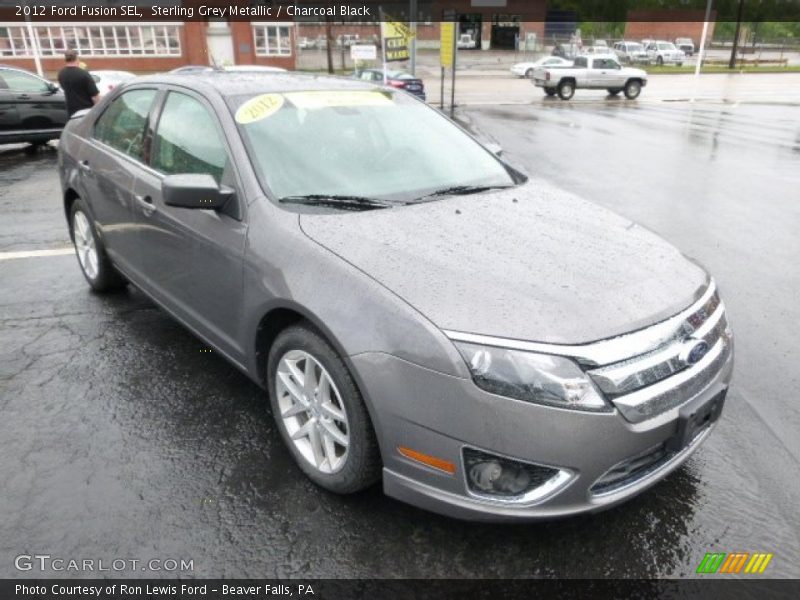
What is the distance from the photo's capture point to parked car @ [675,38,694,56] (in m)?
65.7

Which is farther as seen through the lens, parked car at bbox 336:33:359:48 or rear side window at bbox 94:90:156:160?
parked car at bbox 336:33:359:48

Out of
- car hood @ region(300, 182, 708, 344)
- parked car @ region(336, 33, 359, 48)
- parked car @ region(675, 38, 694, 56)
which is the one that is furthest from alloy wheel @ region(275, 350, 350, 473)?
parked car @ region(675, 38, 694, 56)

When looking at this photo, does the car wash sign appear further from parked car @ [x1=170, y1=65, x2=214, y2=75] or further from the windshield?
the windshield

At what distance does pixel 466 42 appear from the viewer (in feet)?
215

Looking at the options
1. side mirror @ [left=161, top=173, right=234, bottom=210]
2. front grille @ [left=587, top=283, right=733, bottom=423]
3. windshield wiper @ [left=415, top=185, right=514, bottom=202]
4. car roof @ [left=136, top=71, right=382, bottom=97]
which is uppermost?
car roof @ [left=136, top=71, right=382, bottom=97]

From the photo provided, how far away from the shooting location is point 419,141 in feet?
11.2

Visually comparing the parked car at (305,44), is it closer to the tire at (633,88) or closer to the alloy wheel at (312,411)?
the tire at (633,88)

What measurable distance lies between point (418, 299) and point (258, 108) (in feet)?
5.22

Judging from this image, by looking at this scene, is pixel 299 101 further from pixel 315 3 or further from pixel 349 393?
pixel 315 3

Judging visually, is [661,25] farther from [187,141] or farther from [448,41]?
[187,141]

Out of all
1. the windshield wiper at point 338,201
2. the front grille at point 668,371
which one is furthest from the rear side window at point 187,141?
the front grille at point 668,371

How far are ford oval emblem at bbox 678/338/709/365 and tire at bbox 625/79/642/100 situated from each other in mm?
27634

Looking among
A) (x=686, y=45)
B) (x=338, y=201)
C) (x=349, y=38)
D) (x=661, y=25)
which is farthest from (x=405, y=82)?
(x=661, y=25)

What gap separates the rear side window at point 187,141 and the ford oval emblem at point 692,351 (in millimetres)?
2140
